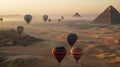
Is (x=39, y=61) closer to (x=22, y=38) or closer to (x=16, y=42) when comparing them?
(x=16, y=42)

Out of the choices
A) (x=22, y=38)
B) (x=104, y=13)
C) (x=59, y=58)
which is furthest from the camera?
(x=104, y=13)

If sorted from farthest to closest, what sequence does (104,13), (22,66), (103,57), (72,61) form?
(104,13), (103,57), (72,61), (22,66)

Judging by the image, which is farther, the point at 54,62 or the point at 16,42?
the point at 16,42

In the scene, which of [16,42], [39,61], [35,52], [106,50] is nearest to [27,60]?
[39,61]

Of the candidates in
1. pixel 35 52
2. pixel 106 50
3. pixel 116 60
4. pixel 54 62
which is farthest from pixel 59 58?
pixel 106 50

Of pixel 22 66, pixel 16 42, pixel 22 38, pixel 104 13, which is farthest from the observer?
pixel 104 13

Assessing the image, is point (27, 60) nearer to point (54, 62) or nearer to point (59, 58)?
point (54, 62)
